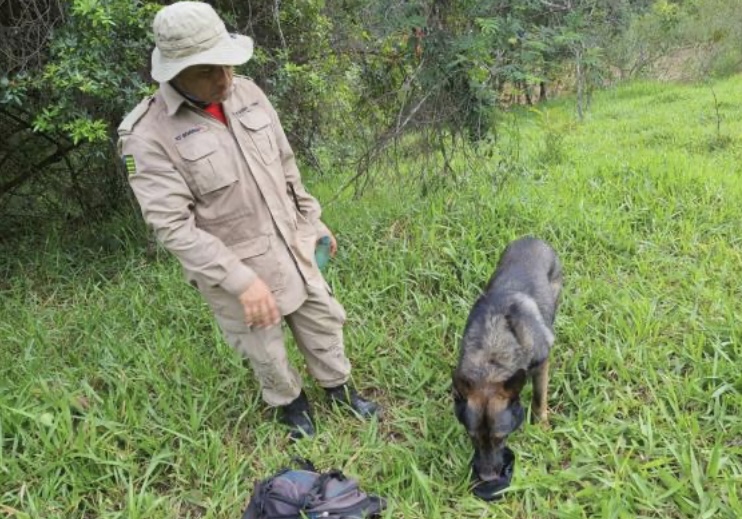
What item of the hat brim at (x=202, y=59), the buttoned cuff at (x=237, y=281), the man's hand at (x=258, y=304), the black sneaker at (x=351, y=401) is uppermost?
the hat brim at (x=202, y=59)

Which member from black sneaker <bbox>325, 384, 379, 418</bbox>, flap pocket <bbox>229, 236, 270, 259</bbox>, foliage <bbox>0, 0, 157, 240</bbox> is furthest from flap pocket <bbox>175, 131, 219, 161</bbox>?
black sneaker <bbox>325, 384, 379, 418</bbox>

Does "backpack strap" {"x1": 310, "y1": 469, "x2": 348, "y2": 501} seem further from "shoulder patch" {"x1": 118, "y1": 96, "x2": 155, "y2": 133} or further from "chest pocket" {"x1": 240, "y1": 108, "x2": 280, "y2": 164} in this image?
"shoulder patch" {"x1": 118, "y1": 96, "x2": 155, "y2": 133}

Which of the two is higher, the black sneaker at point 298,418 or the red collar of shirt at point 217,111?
the red collar of shirt at point 217,111

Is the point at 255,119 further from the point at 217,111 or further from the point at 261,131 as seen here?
the point at 217,111

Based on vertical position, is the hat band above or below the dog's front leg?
above

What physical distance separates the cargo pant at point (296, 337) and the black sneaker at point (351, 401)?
62 mm

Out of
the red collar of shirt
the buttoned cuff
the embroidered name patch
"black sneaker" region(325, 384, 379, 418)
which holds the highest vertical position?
the red collar of shirt

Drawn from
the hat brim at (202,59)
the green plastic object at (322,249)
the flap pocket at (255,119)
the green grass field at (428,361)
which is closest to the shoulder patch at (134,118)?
the hat brim at (202,59)

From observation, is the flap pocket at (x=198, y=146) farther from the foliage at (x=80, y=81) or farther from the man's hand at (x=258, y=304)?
the foliage at (x=80, y=81)

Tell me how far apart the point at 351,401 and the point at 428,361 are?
0.55 m

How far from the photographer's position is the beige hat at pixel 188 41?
2145 millimetres

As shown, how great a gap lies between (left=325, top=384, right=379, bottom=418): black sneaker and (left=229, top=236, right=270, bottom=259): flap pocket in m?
0.98

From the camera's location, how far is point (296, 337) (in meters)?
2.99

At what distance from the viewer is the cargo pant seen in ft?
8.75
